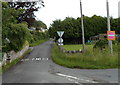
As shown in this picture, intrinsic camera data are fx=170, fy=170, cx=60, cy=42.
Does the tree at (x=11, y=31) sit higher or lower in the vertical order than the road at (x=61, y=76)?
higher

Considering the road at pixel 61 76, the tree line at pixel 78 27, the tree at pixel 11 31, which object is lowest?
the road at pixel 61 76

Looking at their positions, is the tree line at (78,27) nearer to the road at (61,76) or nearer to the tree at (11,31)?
the tree at (11,31)

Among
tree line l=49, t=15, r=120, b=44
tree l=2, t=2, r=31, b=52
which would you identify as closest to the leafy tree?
tree l=2, t=2, r=31, b=52

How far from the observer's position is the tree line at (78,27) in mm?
49444

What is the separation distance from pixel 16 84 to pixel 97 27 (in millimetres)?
47911

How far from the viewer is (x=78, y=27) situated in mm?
51219

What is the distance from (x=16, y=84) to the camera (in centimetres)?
802

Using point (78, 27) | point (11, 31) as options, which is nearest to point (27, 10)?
point (11, 31)

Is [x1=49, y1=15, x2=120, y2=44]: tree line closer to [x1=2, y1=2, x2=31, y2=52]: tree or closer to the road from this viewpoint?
[x1=2, y1=2, x2=31, y2=52]: tree

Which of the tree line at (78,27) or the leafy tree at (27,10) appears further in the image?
the tree line at (78,27)

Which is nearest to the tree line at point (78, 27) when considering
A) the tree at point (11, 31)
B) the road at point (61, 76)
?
the tree at point (11, 31)

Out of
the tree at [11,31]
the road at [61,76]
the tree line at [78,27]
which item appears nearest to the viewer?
the road at [61,76]

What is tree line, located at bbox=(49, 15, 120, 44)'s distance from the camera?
49444 mm

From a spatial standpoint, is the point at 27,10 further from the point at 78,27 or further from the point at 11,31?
the point at 78,27
